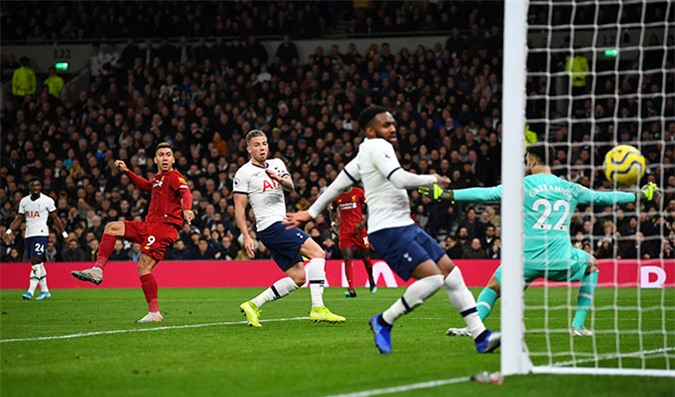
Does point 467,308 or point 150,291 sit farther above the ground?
point 467,308

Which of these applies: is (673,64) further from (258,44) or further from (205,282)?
(205,282)

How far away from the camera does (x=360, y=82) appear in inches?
1141

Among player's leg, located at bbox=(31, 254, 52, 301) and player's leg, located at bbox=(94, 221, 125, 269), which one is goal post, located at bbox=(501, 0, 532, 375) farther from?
player's leg, located at bbox=(31, 254, 52, 301)

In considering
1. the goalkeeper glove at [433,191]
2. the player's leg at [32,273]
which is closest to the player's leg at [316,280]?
the goalkeeper glove at [433,191]

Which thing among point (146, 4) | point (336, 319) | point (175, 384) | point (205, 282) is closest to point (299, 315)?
point (336, 319)

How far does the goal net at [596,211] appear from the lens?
7512 millimetres

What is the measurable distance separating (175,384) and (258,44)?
938 inches

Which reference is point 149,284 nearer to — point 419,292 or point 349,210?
point 419,292

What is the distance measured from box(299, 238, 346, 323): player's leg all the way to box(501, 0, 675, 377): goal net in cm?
246

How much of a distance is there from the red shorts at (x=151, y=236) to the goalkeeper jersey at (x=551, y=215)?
535 centimetres

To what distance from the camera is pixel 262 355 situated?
29.0 ft

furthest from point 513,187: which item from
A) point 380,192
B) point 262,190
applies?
point 262,190

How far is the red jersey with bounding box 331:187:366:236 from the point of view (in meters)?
20.1

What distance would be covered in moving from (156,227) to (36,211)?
7854mm
